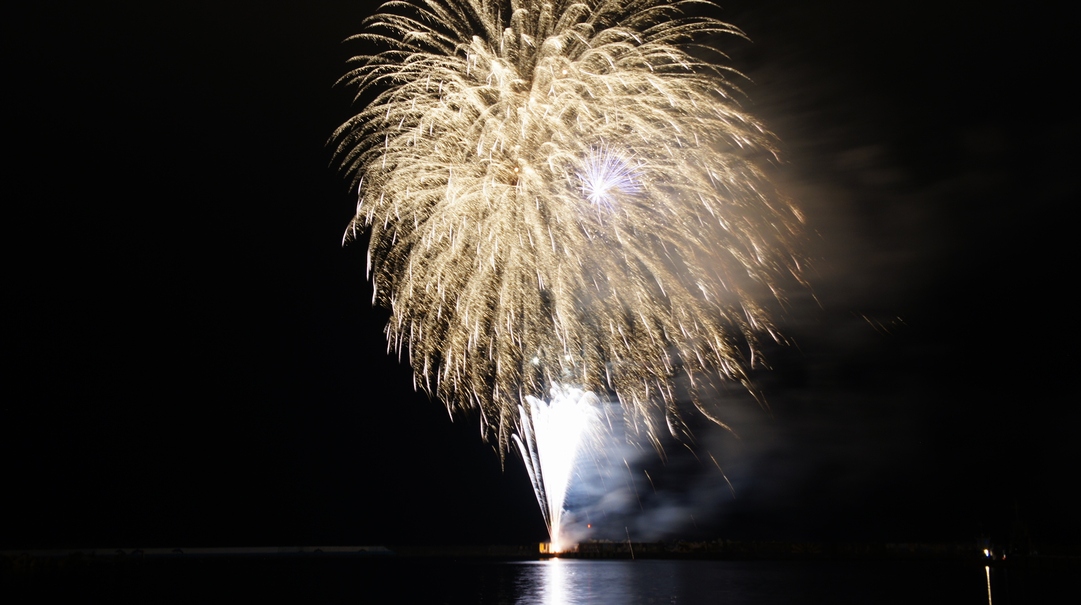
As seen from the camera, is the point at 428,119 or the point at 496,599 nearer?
the point at 428,119

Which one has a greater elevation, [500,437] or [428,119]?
[428,119]

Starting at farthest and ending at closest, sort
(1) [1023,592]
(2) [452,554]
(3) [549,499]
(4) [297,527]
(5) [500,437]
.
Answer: (2) [452,554] → (4) [297,527] → (1) [1023,592] → (3) [549,499] → (5) [500,437]

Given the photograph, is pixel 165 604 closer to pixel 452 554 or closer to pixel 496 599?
pixel 496 599

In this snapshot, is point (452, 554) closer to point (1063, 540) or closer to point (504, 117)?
point (1063, 540)

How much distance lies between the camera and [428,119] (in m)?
16.5

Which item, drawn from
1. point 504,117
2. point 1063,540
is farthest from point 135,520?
point 1063,540

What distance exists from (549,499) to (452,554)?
361 feet

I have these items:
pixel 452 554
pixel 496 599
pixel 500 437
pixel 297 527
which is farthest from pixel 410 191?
pixel 452 554

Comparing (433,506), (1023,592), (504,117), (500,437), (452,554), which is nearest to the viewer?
(504,117)

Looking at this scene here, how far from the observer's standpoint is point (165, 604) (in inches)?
1107

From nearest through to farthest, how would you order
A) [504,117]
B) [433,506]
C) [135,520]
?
1. [504,117]
2. [135,520]
3. [433,506]

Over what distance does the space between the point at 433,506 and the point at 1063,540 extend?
241 ft

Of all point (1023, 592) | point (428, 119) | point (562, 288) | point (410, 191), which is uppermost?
point (428, 119)

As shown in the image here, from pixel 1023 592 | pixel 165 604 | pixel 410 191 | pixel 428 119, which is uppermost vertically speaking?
pixel 428 119
